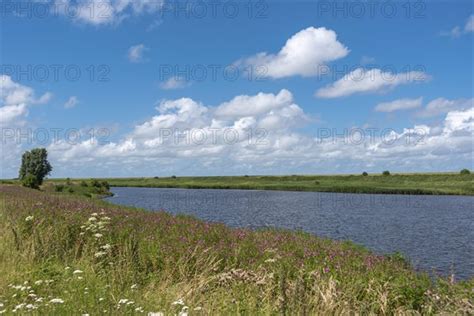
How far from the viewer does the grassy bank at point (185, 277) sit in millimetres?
6289

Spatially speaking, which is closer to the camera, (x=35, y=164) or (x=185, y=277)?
(x=185, y=277)

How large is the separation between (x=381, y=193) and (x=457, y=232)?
5679 centimetres

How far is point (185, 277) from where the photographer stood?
29.3 feet

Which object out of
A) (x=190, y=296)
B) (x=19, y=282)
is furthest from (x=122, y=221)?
(x=190, y=296)

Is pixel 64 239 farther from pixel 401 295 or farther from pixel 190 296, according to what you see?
pixel 401 295

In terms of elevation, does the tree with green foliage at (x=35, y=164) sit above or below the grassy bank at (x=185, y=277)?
above

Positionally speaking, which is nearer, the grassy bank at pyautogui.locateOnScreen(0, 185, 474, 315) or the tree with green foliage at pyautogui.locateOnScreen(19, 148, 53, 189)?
the grassy bank at pyautogui.locateOnScreen(0, 185, 474, 315)

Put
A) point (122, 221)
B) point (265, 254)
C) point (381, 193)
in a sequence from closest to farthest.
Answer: point (265, 254), point (122, 221), point (381, 193)

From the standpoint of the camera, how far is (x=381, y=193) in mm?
85438

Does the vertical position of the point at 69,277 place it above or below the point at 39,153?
below

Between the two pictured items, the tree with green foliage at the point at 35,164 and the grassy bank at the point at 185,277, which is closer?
the grassy bank at the point at 185,277

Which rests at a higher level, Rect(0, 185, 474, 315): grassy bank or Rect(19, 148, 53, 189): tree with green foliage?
Rect(19, 148, 53, 189): tree with green foliage

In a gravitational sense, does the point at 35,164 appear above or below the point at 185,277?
above

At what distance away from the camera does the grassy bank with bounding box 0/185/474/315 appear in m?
6.29
